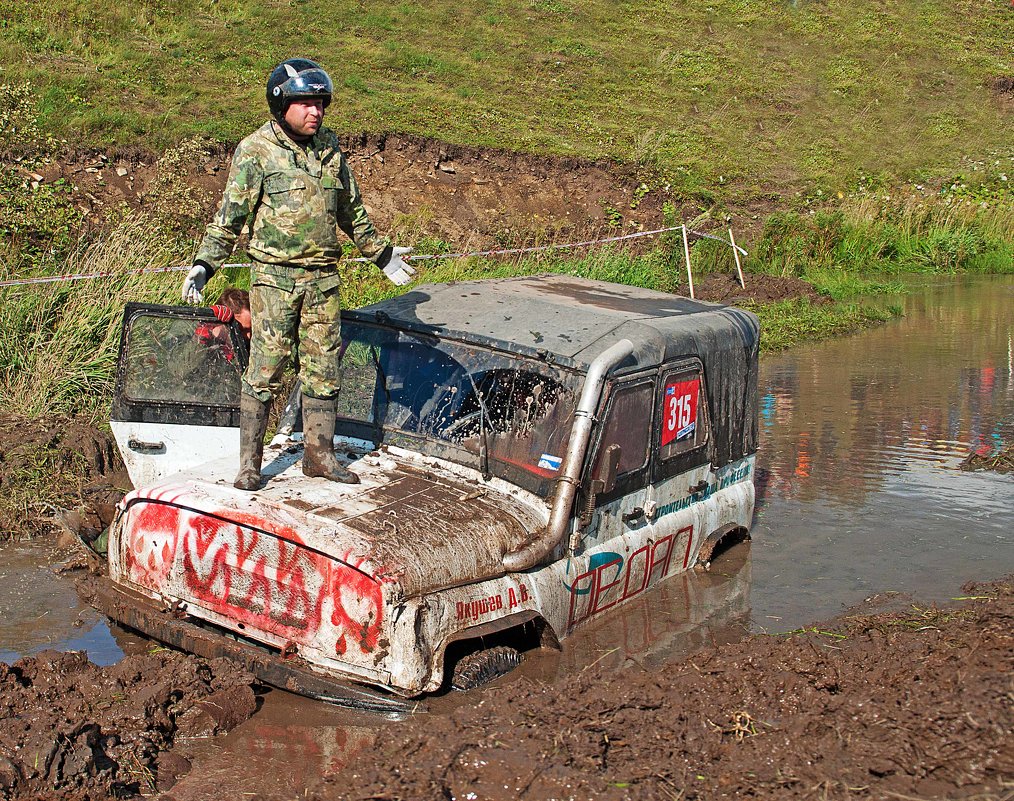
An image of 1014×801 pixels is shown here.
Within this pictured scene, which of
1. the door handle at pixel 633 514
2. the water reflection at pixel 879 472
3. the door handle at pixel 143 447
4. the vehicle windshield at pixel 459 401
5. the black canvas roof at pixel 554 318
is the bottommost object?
the water reflection at pixel 879 472

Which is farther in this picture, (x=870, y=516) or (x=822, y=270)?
(x=822, y=270)

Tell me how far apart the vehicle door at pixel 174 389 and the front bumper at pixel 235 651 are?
131 centimetres

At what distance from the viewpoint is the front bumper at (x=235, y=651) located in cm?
526

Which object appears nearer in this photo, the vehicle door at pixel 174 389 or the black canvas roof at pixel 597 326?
the black canvas roof at pixel 597 326

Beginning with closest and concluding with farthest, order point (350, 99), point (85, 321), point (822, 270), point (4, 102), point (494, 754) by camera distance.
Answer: point (494, 754), point (85, 321), point (4, 102), point (822, 270), point (350, 99)

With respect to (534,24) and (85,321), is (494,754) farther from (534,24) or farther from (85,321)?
(534,24)

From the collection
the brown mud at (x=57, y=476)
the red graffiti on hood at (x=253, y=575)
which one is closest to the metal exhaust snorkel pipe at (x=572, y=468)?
the red graffiti on hood at (x=253, y=575)

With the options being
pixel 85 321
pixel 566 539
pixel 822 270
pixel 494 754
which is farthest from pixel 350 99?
pixel 494 754

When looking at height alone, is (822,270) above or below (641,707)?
below

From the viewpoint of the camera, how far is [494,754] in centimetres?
450

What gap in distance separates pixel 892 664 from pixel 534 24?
99.2ft

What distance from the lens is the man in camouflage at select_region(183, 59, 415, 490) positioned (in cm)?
597

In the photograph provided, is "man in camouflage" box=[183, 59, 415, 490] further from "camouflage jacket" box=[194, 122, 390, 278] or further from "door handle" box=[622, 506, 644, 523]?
"door handle" box=[622, 506, 644, 523]

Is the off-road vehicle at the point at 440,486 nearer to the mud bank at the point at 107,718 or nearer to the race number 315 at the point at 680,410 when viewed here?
the race number 315 at the point at 680,410
